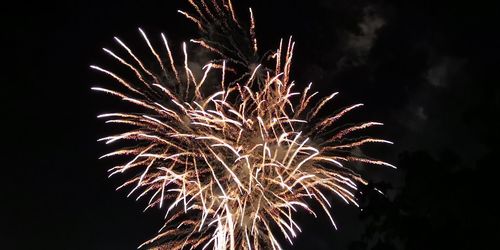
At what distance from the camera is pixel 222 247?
14.6 meters

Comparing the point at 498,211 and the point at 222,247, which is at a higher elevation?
the point at 498,211

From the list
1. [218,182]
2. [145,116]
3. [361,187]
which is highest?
[361,187]

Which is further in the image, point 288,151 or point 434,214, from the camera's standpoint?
point 434,214

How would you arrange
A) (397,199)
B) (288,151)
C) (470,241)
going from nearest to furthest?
(288,151) < (470,241) < (397,199)

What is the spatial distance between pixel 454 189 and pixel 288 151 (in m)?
8.84

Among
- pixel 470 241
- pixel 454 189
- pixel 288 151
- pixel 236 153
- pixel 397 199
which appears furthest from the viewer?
pixel 397 199

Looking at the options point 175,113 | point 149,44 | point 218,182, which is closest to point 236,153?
point 218,182

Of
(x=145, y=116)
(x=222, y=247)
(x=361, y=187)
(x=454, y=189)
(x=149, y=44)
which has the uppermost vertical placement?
(x=361, y=187)

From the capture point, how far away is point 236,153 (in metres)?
14.1

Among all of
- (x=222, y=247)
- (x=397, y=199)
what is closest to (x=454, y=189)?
(x=397, y=199)

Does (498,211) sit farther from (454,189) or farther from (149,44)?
(149,44)

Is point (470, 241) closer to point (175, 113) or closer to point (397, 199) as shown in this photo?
point (397, 199)

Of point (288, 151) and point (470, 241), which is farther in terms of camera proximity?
point (470, 241)

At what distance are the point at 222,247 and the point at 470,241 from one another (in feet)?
31.1
